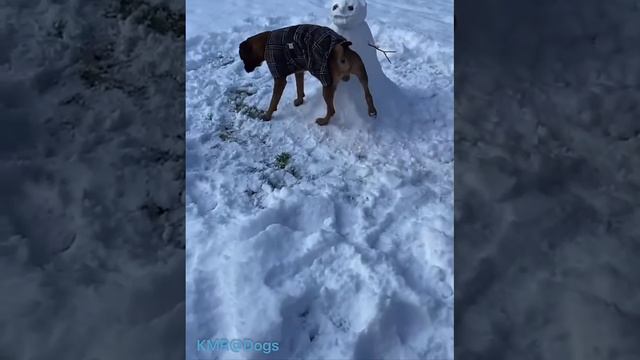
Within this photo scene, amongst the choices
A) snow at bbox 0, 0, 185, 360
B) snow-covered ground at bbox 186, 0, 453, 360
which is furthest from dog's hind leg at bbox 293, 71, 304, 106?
snow at bbox 0, 0, 185, 360

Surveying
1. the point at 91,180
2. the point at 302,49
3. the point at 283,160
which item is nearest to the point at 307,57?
the point at 302,49

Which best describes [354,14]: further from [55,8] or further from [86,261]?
[86,261]

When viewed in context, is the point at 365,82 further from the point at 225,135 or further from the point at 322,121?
the point at 225,135

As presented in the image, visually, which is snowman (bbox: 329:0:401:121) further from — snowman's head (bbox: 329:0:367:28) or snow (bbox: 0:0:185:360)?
snow (bbox: 0:0:185:360)

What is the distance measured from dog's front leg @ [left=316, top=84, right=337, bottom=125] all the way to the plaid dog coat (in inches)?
0.6

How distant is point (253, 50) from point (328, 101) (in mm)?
158

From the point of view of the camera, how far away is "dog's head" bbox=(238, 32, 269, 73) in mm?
944

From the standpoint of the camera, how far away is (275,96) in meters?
0.97

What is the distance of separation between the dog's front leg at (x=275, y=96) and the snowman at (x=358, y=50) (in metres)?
0.10

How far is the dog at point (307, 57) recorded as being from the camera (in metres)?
0.92

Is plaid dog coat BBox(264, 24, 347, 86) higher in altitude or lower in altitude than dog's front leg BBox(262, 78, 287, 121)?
higher

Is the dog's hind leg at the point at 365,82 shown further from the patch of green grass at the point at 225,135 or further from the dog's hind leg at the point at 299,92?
the patch of green grass at the point at 225,135

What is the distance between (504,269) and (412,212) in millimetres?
150

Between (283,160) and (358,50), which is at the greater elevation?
(358,50)
